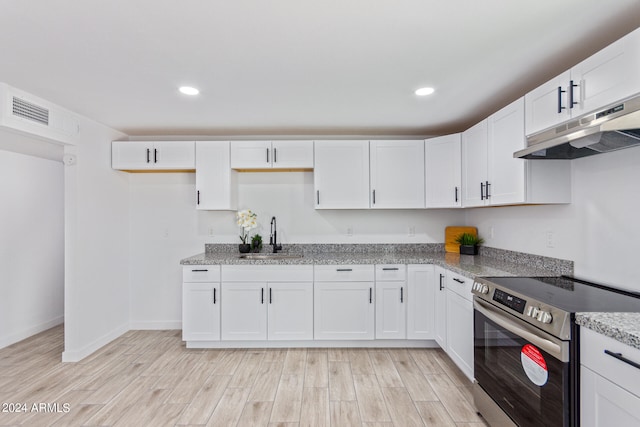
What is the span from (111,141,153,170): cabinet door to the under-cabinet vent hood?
1.58 feet

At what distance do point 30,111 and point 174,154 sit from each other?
1216 mm

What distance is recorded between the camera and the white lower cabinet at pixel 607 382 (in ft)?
3.77

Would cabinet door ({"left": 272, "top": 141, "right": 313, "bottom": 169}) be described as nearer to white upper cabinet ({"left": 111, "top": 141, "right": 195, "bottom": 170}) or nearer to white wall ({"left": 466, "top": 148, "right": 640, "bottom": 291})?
white upper cabinet ({"left": 111, "top": 141, "right": 195, "bottom": 170})

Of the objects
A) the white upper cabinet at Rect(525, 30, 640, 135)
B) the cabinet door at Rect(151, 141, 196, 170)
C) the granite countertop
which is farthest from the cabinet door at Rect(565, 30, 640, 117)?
the cabinet door at Rect(151, 141, 196, 170)

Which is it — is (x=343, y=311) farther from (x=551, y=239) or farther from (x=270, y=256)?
(x=551, y=239)

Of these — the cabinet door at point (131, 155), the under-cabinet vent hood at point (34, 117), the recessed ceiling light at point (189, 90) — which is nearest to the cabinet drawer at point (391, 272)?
the recessed ceiling light at point (189, 90)

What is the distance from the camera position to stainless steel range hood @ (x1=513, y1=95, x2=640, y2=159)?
1388 millimetres

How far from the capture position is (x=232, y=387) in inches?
99.5

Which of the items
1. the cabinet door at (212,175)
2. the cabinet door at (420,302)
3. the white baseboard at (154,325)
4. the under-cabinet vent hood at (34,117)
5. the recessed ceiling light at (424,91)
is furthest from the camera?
the white baseboard at (154,325)

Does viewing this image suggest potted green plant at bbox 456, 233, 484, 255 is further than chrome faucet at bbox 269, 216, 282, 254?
No

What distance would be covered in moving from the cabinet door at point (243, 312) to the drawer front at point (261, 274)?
0.06m

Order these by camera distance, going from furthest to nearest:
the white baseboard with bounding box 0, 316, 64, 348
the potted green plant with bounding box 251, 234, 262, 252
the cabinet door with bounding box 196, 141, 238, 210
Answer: the potted green plant with bounding box 251, 234, 262, 252, the cabinet door with bounding box 196, 141, 238, 210, the white baseboard with bounding box 0, 316, 64, 348

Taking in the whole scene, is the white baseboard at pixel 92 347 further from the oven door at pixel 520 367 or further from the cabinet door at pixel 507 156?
the cabinet door at pixel 507 156

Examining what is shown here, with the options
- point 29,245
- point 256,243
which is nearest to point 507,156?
point 256,243
